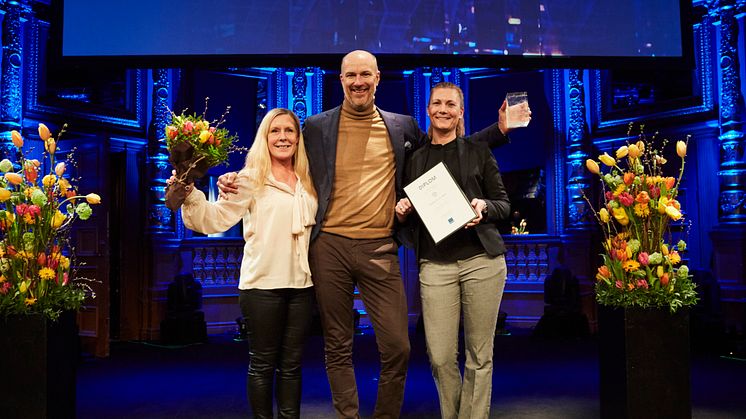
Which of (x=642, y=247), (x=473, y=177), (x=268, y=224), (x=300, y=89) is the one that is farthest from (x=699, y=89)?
(x=268, y=224)

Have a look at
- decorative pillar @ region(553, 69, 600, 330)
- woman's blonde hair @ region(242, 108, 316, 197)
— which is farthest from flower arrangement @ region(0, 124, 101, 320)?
decorative pillar @ region(553, 69, 600, 330)

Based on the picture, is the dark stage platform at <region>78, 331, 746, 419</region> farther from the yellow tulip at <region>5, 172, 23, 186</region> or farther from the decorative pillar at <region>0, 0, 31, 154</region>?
the decorative pillar at <region>0, 0, 31, 154</region>

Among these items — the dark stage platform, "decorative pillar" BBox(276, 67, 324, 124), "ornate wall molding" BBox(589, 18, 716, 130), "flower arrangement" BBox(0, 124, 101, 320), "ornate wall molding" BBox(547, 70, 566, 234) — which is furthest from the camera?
"decorative pillar" BBox(276, 67, 324, 124)

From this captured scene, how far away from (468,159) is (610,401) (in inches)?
48.0

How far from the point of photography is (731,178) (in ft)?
18.1

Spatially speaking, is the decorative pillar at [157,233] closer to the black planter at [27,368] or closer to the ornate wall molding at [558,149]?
the black planter at [27,368]

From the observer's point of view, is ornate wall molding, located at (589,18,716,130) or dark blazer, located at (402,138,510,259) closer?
dark blazer, located at (402,138,510,259)

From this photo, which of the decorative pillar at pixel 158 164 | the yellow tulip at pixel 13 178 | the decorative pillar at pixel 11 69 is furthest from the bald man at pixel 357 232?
the decorative pillar at pixel 158 164

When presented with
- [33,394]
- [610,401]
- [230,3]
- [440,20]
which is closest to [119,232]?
[230,3]

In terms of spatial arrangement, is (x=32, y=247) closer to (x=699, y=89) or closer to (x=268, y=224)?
(x=268, y=224)

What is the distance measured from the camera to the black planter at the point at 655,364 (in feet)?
8.36

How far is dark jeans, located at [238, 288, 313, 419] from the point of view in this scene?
2.46 metres

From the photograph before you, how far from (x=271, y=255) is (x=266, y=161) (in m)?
0.38

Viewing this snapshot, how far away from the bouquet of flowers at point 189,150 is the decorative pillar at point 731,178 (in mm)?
4822
